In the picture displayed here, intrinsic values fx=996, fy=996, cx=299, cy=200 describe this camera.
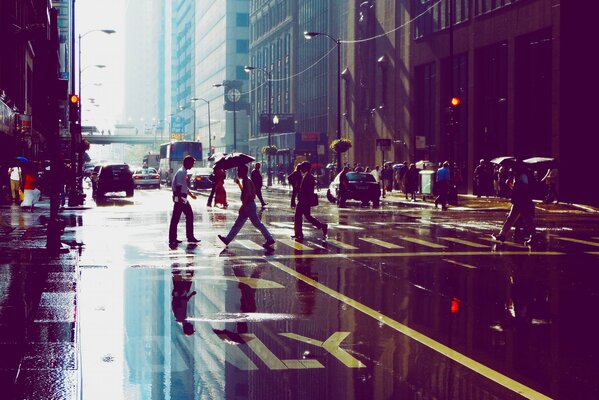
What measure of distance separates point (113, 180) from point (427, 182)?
55.4 feet

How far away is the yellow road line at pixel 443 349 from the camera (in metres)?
7.57

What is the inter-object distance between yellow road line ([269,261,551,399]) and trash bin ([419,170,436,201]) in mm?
36727

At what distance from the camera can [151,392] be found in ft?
24.2

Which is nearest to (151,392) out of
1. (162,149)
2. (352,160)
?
(352,160)

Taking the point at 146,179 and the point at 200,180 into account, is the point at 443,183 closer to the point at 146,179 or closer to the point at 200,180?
the point at 200,180

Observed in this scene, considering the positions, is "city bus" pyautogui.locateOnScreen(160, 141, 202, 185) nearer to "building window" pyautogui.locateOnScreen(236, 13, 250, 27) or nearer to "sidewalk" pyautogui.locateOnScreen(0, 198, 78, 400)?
"sidewalk" pyautogui.locateOnScreen(0, 198, 78, 400)

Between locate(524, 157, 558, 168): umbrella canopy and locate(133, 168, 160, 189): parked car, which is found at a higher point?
locate(524, 157, 558, 168): umbrella canopy

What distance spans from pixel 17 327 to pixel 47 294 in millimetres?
2682

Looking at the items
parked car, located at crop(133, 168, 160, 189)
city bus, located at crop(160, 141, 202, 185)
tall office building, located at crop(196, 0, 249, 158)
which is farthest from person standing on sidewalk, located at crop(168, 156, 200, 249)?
tall office building, located at crop(196, 0, 249, 158)

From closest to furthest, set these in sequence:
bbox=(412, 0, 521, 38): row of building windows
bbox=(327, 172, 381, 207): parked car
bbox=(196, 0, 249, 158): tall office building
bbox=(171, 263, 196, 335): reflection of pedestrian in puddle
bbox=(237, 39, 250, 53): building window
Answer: bbox=(171, 263, 196, 335): reflection of pedestrian in puddle → bbox=(327, 172, 381, 207): parked car → bbox=(412, 0, 521, 38): row of building windows → bbox=(196, 0, 249, 158): tall office building → bbox=(237, 39, 250, 53): building window

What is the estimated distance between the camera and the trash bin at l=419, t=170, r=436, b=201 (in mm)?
50562

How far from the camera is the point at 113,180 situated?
54000mm

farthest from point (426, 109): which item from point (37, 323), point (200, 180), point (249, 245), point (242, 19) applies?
point (242, 19)

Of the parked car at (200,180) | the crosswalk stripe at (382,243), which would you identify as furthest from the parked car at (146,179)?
the crosswalk stripe at (382,243)
